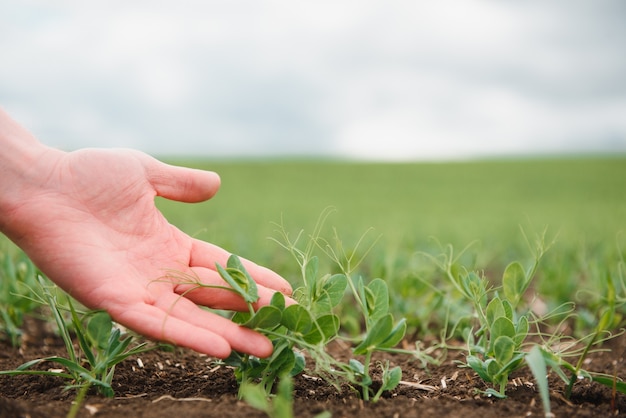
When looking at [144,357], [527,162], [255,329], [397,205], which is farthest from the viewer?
[527,162]

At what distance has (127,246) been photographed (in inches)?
75.8

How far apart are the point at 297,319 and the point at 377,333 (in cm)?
21

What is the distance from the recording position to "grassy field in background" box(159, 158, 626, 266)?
6.57 metres

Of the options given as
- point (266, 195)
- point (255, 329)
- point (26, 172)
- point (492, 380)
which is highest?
point (26, 172)

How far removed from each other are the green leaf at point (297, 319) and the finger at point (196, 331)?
0.28 ft

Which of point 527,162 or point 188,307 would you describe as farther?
point 527,162

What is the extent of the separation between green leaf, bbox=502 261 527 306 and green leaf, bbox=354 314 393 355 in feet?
1.62

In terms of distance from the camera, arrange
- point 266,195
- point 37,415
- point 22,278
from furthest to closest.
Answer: point 266,195, point 22,278, point 37,415

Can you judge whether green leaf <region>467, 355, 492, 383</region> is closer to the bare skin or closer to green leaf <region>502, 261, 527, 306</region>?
green leaf <region>502, 261, 527, 306</region>

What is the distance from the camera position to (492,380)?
163 centimetres

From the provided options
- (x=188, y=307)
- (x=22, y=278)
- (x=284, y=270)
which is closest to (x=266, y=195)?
(x=284, y=270)

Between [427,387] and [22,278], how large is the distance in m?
1.88

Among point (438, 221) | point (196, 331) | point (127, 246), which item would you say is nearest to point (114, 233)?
point (127, 246)

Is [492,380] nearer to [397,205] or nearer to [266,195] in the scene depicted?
[397,205]
